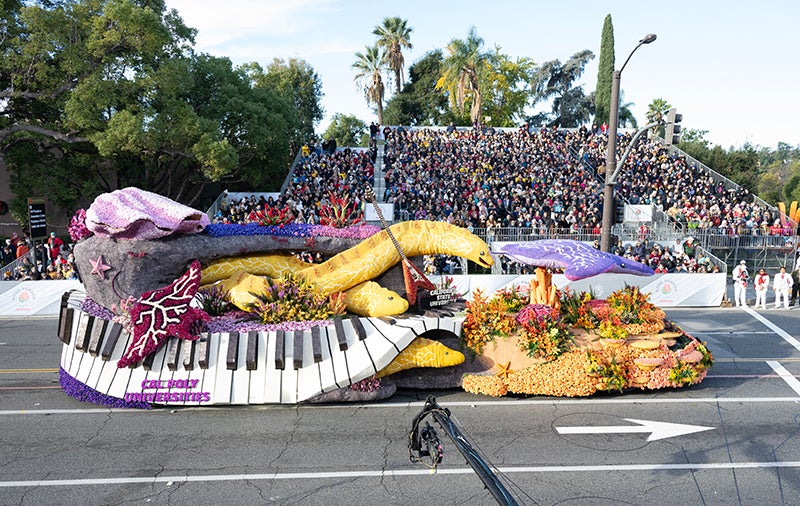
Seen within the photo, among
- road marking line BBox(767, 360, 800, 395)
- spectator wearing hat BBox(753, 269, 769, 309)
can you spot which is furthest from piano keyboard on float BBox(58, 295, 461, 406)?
spectator wearing hat BBox(753, 269, 769, 309)

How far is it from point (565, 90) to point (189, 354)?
62.7m

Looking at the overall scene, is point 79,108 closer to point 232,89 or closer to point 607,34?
point 232,89

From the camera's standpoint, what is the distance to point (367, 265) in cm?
1217

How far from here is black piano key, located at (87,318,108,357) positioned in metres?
10.6

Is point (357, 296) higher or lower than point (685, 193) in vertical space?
lower

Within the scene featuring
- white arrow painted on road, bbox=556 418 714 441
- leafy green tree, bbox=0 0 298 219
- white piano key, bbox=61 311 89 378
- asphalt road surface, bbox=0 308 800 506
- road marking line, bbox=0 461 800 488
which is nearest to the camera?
asphalt road surface, bbox=0 308 800 506

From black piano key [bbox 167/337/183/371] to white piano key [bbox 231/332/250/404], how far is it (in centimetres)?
112

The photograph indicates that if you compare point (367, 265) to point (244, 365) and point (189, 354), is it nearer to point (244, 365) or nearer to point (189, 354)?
point (244, 365)

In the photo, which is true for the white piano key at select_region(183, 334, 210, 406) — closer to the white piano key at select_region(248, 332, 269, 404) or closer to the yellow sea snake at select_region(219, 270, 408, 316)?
the white piano key at select_region(248, 332, 269, 404)

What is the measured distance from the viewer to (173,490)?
7789mm

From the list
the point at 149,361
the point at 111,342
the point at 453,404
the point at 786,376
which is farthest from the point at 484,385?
the point at 786,376

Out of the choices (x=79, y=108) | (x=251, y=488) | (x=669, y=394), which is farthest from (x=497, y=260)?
(x=79, y=108)

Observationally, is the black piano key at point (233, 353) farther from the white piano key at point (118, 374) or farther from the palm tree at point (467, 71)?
the palm tree at point (467, 71)

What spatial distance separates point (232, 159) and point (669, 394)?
69.1 ft
